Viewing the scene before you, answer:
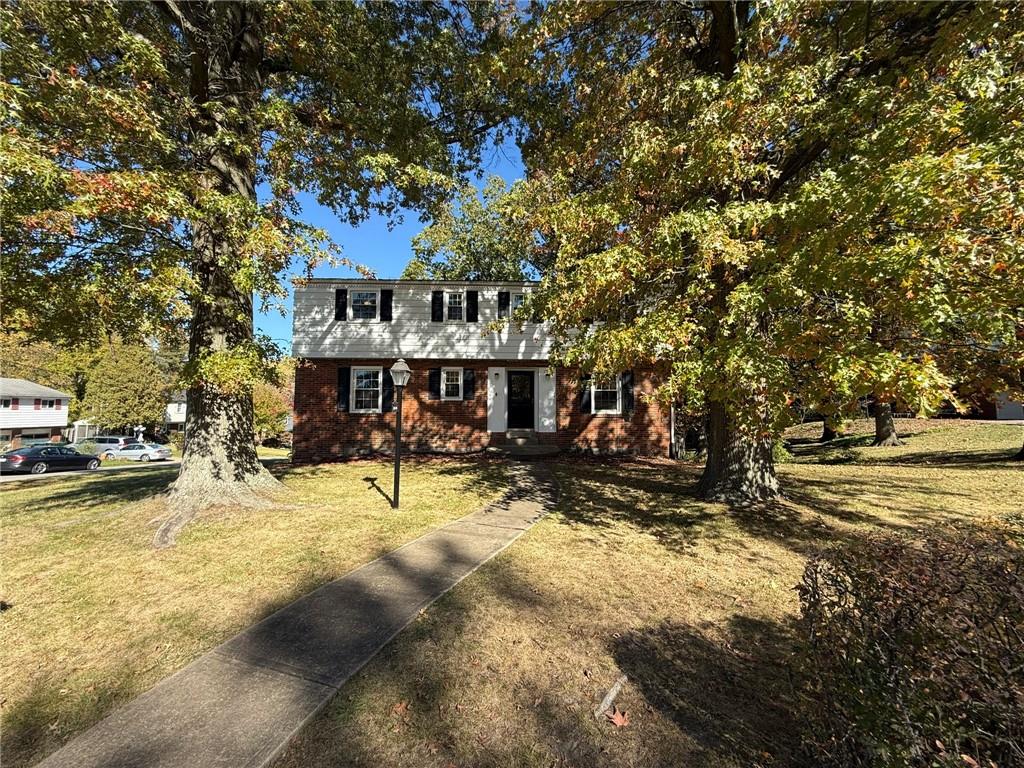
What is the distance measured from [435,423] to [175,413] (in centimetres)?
4066

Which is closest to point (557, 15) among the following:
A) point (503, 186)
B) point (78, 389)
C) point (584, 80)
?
point (584, 80)

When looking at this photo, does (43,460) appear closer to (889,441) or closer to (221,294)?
(221,294)

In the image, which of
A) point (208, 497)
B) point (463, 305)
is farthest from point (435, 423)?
point (208, 497)

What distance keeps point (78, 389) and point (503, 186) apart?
43.1 metres

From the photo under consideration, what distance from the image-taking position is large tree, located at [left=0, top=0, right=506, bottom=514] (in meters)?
4.89

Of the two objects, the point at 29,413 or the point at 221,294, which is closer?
the point at 221,294

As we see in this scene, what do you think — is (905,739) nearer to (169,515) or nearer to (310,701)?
(310,701)

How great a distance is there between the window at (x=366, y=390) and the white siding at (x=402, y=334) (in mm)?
659

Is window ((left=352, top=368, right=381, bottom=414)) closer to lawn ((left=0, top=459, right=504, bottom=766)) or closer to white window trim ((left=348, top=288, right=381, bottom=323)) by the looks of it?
white window trim ((left=348, top=288, right=381, bottom=323))

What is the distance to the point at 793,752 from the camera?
236cm

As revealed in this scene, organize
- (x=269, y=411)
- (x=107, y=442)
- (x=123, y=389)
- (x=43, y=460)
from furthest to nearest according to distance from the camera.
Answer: (x=269, y=411) → (x=123, y=389) → (x=107, y=442) → (x=43, y=460)

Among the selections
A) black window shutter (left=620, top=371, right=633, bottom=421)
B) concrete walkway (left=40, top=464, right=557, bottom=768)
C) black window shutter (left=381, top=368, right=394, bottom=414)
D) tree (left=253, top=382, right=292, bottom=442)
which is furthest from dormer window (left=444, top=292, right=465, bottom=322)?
tree (left=253, top=382, right=292, bottom=442)

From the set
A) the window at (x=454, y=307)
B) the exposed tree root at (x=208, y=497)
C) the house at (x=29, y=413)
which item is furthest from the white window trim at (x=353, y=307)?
the house at (x=29, y=413)

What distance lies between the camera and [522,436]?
49.6ft
